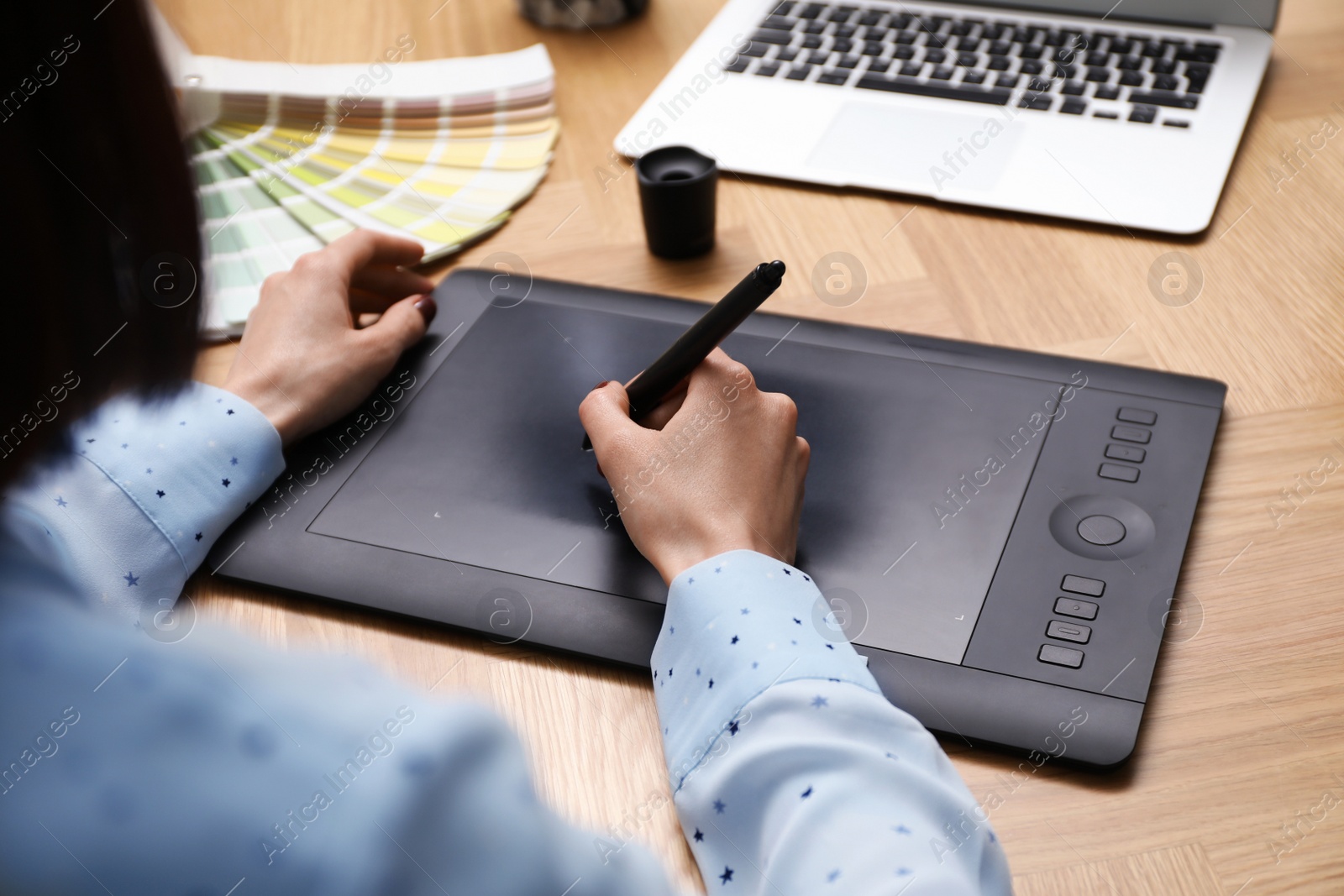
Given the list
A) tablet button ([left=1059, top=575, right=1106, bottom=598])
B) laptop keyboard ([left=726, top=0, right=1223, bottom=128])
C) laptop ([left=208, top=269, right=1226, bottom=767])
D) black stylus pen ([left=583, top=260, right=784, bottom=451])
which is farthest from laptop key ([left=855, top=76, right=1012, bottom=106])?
tablet button ([left=1059, top=575, right=1106, bottom=598])

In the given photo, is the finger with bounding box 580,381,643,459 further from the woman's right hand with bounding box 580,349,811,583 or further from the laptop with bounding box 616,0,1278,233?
the laptop with bounding box 616,0,1278,233

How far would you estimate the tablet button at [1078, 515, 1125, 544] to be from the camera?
24.6 inches

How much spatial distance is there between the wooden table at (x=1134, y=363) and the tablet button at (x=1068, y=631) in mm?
44

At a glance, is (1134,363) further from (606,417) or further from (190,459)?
(190,459)

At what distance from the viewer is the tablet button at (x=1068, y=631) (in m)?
0.57

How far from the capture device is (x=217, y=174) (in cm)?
100

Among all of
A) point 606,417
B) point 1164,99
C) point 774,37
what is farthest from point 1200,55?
point 606,417

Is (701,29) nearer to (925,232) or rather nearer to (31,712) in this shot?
(925,232)

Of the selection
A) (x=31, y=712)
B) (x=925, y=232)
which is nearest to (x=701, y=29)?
(x=925, y=232)

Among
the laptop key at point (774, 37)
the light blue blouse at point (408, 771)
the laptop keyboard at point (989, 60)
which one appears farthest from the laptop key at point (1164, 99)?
the light blue blouse at point (408, 771)

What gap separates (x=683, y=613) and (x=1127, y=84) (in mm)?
726

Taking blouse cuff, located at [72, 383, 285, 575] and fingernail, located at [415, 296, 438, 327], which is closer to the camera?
blouse cuff, located at [72, 383, 285, 575]

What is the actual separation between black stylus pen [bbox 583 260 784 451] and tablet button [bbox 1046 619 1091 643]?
0.24 meters

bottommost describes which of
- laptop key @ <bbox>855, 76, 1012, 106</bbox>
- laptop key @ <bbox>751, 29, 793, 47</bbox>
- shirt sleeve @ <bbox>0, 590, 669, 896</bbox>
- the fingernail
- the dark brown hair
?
laptop key @ <bbox>855, 76, 1012, 106</bbox>
